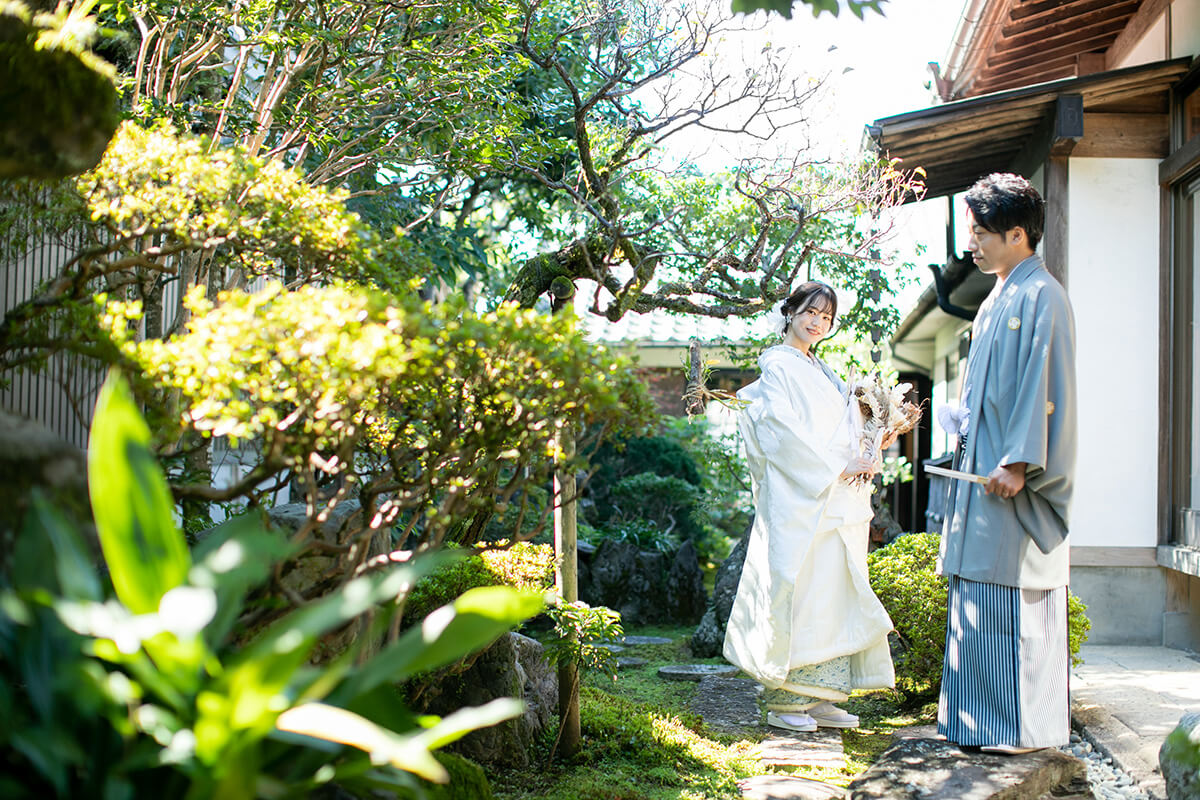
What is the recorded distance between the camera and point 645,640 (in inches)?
303

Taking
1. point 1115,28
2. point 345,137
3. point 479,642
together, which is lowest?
point 479,642

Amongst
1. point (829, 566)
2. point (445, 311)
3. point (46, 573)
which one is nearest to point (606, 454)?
point (829, 566)

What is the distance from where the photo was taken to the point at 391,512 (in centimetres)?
267

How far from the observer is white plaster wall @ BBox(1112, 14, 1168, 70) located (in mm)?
6613

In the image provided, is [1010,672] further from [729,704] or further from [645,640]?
[645,640]

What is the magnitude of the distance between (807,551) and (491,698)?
172 cm

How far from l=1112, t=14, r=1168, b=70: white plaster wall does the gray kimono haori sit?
154 inches

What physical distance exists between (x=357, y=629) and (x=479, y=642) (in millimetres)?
1543

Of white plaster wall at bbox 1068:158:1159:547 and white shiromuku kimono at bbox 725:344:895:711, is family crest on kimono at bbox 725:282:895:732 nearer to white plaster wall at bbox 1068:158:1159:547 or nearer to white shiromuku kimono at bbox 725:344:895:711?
white shiromuku kimono at bbox 725:344:895:711

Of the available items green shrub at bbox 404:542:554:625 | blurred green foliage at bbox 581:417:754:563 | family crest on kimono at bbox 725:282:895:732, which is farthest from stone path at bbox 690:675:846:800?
blurred green foliage at bbox 581:417:754:563

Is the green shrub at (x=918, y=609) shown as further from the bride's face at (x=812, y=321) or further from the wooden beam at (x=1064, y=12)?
the wooden beam at (x=1064, y=12)

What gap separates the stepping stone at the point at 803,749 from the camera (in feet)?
13.5

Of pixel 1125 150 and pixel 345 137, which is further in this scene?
pixel 1125 150

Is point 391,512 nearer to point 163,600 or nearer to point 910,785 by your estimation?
point 163,600
